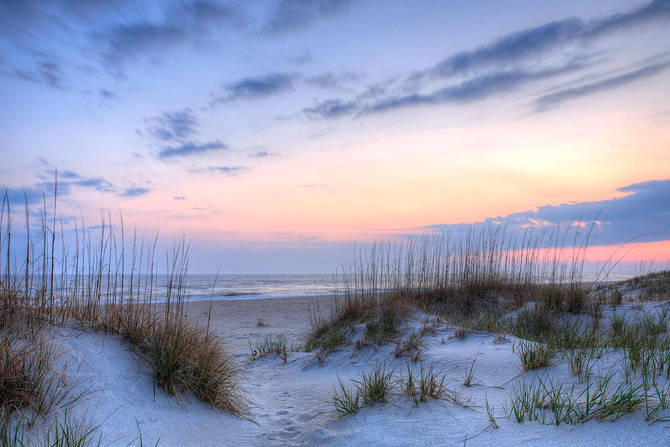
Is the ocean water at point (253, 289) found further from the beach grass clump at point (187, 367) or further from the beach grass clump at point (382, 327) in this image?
the beach grass clump at point (187, 367)

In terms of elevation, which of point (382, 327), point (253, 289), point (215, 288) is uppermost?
point (382, 327)

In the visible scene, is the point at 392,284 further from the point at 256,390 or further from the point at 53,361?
the point at 53,361

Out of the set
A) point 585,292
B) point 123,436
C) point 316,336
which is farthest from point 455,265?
point 123,436

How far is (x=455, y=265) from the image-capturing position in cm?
967

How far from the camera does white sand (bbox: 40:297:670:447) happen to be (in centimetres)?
218

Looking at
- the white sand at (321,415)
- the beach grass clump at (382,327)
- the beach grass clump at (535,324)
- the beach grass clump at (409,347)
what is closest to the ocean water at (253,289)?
the beach grass clump at (382,327)

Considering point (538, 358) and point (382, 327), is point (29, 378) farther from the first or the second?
point (382, 327)

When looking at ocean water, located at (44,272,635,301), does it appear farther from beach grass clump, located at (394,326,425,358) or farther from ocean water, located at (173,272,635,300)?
beach grass clump, located at (394,326,425,358)

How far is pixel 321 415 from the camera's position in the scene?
10.5ft

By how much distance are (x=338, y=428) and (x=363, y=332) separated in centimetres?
307


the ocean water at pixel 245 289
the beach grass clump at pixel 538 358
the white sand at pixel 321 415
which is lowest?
the ocean water at pixel 245 289

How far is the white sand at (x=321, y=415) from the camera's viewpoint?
7.14 ft

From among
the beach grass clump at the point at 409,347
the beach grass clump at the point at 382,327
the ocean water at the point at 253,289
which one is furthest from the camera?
the ocean water at the point at 253,289

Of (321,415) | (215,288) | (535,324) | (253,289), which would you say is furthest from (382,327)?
(215,288)
